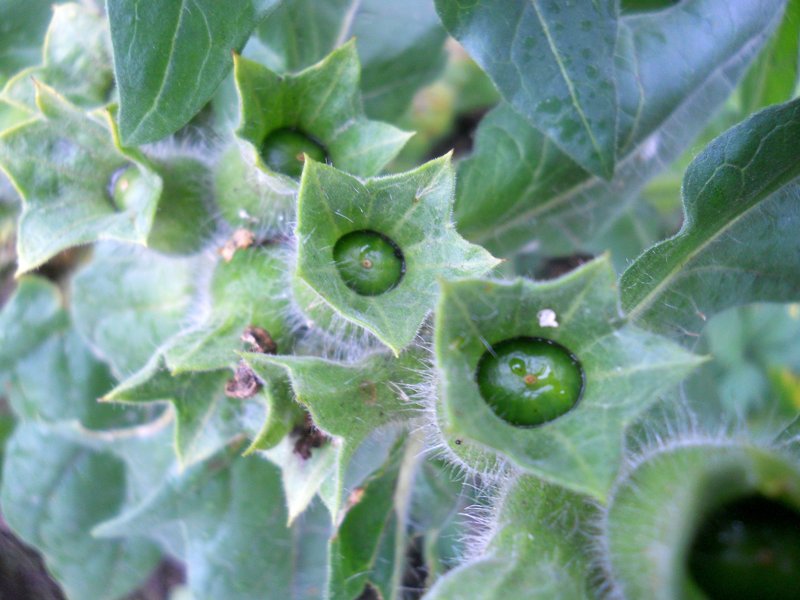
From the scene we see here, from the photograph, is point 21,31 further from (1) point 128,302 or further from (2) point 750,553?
(2) point 750,553

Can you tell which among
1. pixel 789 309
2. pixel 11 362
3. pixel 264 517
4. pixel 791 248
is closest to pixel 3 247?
pixel 11 362

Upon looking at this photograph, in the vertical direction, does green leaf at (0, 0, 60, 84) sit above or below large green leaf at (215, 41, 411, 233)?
below

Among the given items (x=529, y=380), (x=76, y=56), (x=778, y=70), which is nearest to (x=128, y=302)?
(x=76, y=56)

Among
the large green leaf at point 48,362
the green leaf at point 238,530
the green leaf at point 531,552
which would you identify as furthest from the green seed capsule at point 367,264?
the large green leaf at point 48,362

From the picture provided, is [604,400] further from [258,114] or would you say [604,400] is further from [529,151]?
[529,151]

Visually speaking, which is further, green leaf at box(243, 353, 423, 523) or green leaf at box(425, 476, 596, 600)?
green leaf at box(243, 353, 423, 523)

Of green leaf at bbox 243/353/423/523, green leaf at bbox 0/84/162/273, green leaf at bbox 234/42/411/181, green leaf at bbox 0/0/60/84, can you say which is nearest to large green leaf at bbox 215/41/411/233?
green leaf at bbox 234/42/411/181

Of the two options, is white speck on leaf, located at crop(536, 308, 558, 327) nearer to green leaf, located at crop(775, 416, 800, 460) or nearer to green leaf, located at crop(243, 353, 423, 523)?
green leaf, located at crop(243, 353, 423, 523)

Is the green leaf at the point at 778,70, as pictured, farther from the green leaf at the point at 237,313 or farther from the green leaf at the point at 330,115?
the green leaf at the point at 237,313

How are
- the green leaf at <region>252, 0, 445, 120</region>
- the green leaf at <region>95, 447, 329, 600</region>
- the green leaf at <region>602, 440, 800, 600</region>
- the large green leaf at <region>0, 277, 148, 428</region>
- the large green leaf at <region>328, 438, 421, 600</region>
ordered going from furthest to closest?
the large green leaf at <region>0, 277, 148, 428</region> < the green leaf at <region>95, 447, 329, 600</region> < the green leaf at <region>252, 0, 445, 120</region> < the large green leaf at <region>328, 438, 421, 600</region> < the green leaf at <region>602, 440, 800, 600</region>
